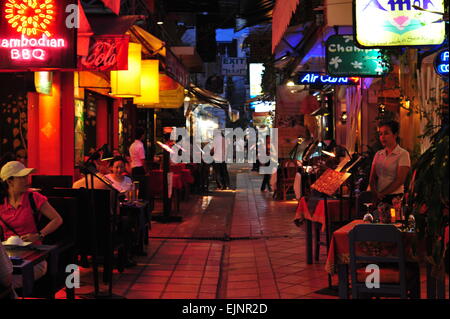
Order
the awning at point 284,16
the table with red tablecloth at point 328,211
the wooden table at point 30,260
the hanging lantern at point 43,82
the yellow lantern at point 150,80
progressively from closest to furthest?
the wooden table at point 30,260 → the awning at point 284,16 → the table with red tablecloth at point 328,211 → the hanging lantern at point 43,82 → the yellow lantern at point 150,80

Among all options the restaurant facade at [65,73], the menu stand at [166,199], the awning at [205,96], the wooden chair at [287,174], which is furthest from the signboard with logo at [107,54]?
the awning at [205,96]

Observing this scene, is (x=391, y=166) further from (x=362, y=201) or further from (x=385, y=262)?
(x=385, y=262)

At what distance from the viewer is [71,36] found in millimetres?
8109

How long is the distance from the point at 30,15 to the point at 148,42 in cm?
601

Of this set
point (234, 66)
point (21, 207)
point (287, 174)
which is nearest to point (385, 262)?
point (21, 207)

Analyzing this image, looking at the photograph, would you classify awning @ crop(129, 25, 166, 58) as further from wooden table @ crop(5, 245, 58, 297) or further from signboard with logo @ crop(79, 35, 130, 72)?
wooden table @ crop(5, 245, 58, 297)

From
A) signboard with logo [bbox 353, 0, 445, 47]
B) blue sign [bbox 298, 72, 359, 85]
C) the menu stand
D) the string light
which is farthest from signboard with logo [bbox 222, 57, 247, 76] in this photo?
signboard with logo [bbox 353, 0, 445, 47]

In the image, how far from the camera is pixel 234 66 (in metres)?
44.2

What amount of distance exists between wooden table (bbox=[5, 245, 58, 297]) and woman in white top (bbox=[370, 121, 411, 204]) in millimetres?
4323

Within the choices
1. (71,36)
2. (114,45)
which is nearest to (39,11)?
(71,36)

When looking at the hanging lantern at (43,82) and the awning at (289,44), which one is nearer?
the hanging lantern at (43,82)

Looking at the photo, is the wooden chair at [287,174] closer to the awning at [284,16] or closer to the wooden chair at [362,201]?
the awning at [284,16]

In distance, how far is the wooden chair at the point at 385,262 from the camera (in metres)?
5.41

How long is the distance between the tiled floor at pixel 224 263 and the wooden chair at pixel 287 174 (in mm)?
3806
